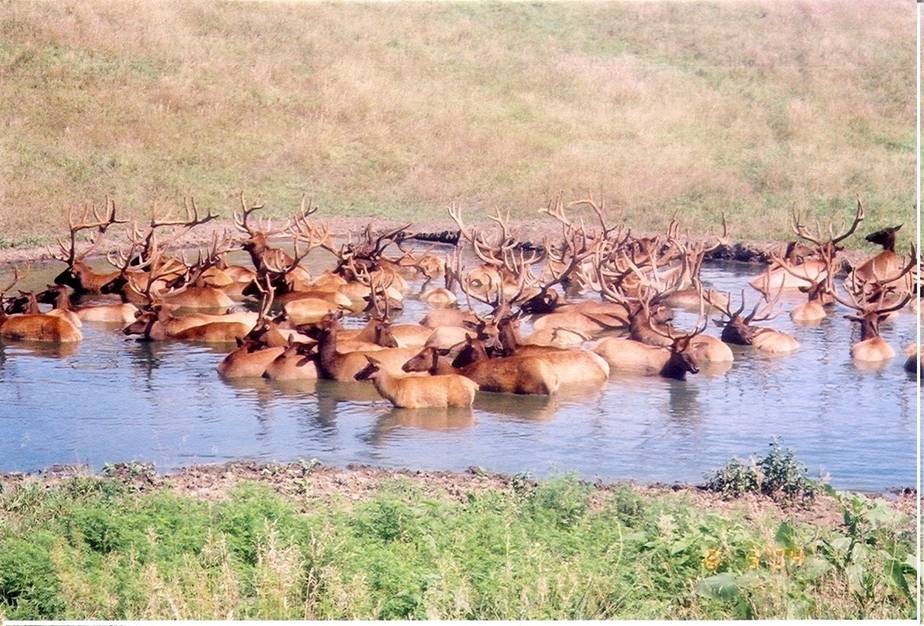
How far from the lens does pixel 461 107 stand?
33938 mm

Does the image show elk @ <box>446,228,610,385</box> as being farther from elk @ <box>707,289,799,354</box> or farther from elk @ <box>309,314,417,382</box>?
elk @ <box>707,289,799,354</box>

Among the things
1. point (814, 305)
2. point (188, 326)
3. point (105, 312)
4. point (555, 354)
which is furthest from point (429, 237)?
point (555, 354)

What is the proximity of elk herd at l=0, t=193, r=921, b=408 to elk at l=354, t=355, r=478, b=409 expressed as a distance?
1 centimetres

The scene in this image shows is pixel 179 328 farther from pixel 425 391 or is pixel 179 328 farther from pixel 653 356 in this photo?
pixel 653 356

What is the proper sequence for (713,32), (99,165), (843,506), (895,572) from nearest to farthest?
1. (895,572)
2. (843,506)
3. (99,165)
4. (713,32)

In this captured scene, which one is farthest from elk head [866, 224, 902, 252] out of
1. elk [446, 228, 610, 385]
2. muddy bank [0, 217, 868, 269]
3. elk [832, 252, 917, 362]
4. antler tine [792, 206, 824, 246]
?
elk [446, 228, 610, 385]

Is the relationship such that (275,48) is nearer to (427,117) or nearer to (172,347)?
(427,117)

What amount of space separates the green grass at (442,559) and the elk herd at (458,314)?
3.82 metres

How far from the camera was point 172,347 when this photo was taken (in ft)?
48.0

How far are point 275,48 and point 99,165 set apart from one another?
23.8 ft

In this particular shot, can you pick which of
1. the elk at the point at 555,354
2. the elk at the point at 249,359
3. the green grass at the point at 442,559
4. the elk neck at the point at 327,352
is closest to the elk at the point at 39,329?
the elk at the point at 249,359

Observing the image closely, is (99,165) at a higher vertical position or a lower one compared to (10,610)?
higher

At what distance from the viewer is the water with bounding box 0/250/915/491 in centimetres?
1019

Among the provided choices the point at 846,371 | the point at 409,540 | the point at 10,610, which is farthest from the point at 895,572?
the point at 846,371
